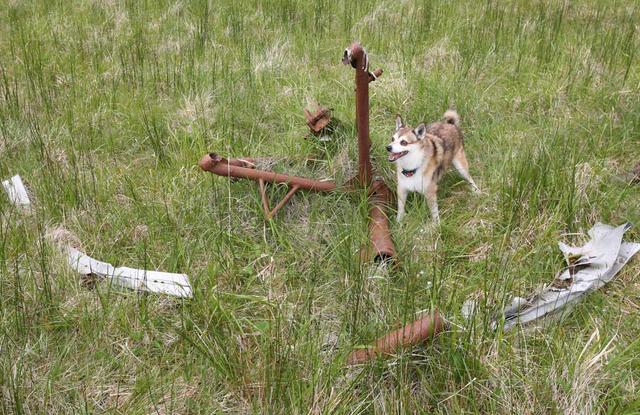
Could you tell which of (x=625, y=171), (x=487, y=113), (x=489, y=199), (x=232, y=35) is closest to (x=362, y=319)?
(x=489, y=199)

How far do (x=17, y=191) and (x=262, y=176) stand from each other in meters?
1.49

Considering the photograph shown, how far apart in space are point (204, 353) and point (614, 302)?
5.97 ft

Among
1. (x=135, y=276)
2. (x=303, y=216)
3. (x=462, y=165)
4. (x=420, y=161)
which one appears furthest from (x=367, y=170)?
(x=135, y=276)

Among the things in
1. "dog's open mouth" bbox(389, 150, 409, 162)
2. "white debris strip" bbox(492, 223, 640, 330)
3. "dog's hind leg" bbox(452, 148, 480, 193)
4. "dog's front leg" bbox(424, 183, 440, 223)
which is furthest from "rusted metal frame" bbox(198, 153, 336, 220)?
"white debris strip" bbox(492, 223, 640, 330)

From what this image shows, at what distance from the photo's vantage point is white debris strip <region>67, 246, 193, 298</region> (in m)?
2.60

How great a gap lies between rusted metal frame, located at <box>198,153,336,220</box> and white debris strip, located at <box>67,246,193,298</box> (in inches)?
24.6

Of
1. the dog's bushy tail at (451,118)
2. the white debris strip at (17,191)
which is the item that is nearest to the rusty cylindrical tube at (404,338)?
the dog's bushy tail at (451,118)

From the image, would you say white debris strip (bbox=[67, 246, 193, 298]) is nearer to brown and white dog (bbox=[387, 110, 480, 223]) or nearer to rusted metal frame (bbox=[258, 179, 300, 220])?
rusted metal frame (bbox=[258, 179, 300, 220])

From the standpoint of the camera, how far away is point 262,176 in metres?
3.12

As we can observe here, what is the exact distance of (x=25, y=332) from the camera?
Result: 2.36 metres

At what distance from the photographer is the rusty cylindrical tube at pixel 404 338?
2.09 metres

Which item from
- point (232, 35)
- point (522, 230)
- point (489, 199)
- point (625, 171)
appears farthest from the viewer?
point (232, 35)

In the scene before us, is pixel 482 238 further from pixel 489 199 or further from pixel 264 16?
pixel 264 16

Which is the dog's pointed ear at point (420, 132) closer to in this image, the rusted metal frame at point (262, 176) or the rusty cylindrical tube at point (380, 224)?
the rusty cylindrical tube at point (380, 224)
